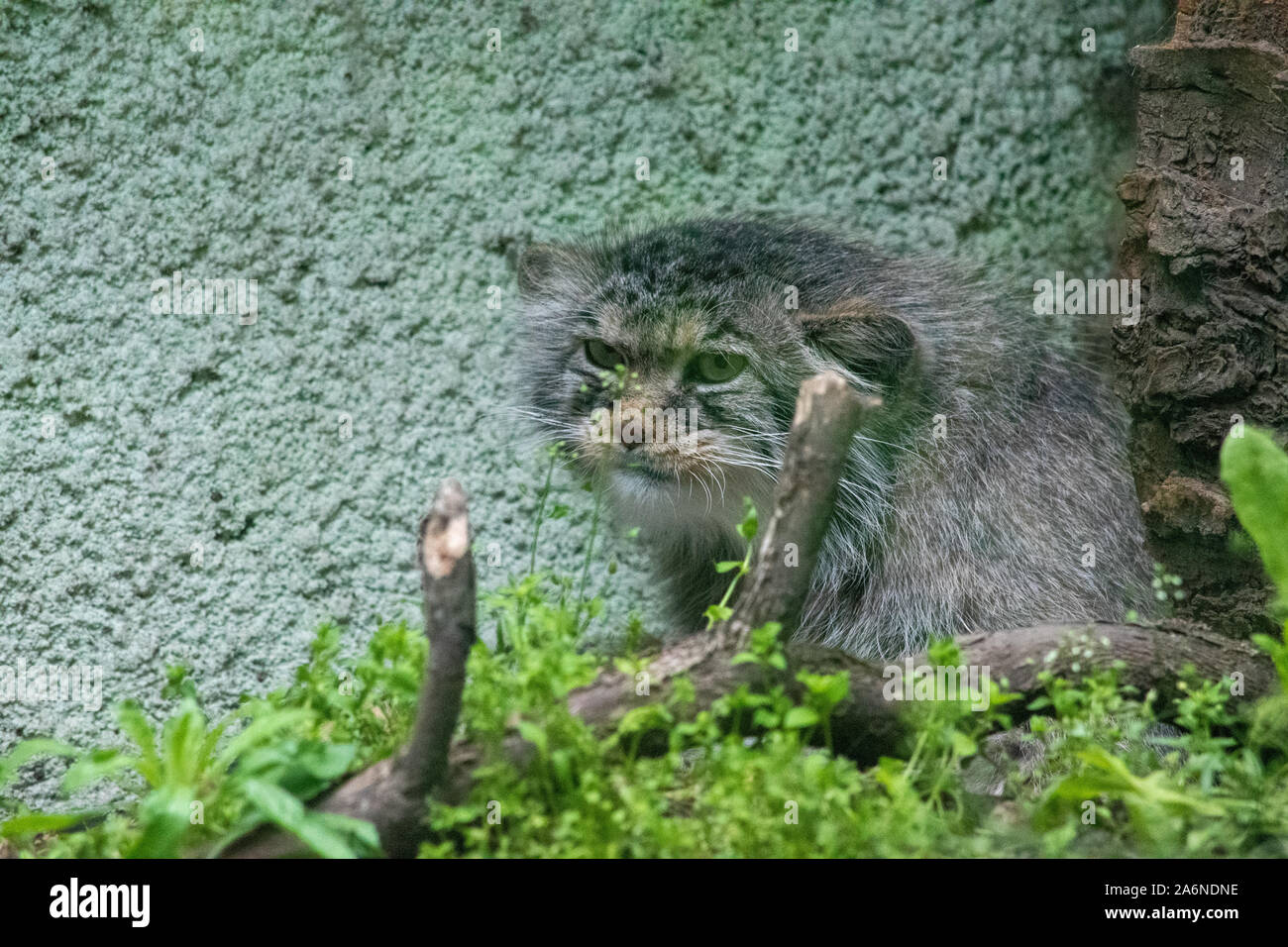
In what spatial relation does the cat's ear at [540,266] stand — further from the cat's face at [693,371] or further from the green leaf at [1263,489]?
the green leaf at [1263,489]

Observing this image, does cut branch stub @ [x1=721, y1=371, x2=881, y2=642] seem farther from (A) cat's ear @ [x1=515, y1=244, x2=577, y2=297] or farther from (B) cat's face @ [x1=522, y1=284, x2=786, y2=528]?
(A) cat's ear @ [x1=515, y1=244, x2=577, y2=297]

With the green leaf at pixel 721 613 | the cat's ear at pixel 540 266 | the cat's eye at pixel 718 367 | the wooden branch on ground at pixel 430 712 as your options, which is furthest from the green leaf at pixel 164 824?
the cat's ear at pixel 540 266

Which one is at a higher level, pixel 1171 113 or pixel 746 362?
pixel 1171 113

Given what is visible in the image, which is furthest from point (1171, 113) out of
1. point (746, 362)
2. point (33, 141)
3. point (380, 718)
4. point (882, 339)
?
point (33, 141)

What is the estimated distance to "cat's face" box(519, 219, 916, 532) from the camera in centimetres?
320

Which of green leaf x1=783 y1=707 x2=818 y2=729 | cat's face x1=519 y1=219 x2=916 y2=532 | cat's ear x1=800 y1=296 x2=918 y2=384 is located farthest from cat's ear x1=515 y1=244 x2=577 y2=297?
green leaf x1=783 y1=707 x2=818 y2=729

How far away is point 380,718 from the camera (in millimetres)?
2611

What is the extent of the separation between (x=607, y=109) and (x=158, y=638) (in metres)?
2.23

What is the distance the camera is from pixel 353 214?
3852 mm

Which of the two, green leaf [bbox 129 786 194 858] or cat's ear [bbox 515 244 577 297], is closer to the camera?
green leaf [bbox 129 786 194 858]

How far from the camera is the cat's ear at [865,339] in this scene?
328 centimetres

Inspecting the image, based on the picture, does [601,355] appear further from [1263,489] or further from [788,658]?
[1263,489]

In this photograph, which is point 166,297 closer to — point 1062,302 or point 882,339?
point 882,339

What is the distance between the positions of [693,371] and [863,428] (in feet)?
1.74
